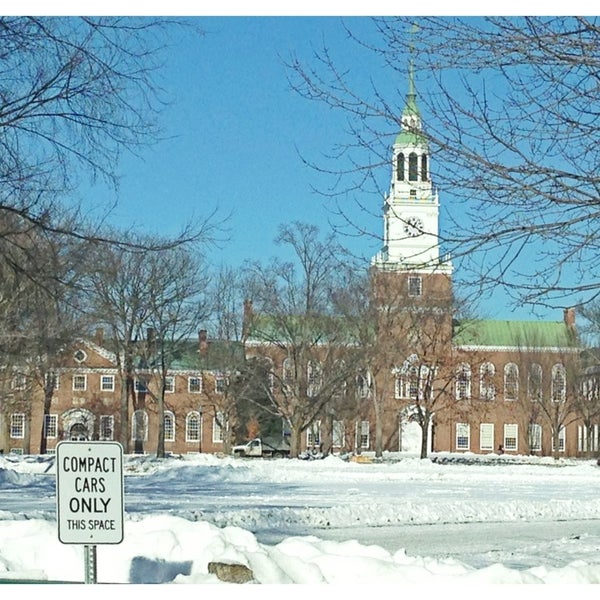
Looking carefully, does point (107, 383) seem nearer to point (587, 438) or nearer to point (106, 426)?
point (106, 426)

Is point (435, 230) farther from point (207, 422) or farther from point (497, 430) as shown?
point (497, 430)

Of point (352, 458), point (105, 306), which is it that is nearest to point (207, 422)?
point (352, 458)

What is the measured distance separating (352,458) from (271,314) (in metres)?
11.4

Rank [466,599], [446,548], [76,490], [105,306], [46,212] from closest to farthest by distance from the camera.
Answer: [76,490]
[466,599]
[46,212]
[446,548]
[105,306]

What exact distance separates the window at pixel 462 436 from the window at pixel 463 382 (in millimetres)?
5771

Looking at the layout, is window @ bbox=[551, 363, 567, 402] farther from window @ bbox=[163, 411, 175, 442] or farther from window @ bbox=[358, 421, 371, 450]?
window @ bbox=[163, 411, 175, 442]

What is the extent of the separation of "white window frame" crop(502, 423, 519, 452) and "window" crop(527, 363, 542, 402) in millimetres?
5906

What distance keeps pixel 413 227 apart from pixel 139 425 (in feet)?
115

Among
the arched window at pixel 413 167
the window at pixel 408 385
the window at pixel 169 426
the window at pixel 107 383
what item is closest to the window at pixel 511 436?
the window at pixel 408 385

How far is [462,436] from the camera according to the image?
192 ft

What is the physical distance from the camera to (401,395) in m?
50.3

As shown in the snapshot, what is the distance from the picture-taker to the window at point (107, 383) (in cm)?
3715

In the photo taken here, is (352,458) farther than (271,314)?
Yes

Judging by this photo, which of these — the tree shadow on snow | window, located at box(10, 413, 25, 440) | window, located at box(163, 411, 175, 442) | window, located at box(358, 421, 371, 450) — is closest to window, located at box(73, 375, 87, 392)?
window, located at box(163, 411, 175, 442)
